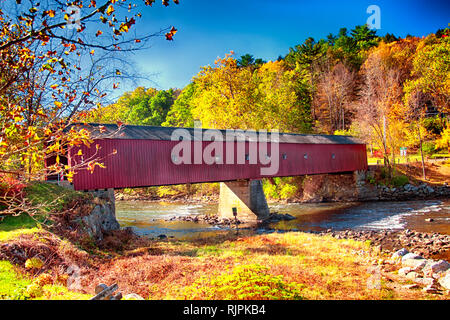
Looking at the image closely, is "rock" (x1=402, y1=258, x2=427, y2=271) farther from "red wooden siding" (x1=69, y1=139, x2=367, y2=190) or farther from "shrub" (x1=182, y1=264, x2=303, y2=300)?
"red wooden siding" (x1=69, y1=139, x2=367, y2=190)

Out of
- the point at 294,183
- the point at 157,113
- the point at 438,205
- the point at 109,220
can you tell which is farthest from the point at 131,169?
the point at 157,113

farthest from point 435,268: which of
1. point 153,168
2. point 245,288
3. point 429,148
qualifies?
point 429,148

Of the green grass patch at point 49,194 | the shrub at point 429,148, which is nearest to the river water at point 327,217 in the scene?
the green grass patch at point 49,194

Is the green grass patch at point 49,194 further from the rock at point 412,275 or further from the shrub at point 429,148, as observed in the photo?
the shrub at point 429,148

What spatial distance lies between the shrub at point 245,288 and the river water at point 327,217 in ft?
27.6

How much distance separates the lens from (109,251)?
903cm

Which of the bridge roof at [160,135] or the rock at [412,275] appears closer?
the rock at [412,275]

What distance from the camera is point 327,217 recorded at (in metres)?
17.4

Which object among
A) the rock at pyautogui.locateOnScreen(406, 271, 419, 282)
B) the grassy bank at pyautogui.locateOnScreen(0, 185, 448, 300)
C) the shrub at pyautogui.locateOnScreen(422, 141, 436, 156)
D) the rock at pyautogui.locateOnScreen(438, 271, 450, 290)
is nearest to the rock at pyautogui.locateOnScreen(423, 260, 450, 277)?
the rock at pyautogui.locateOnScreen(406, 271, 419, 282)

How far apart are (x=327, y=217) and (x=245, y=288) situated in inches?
557

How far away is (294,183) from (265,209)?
9.38 m

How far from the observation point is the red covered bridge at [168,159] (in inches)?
496

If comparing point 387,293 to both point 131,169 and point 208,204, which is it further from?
point 208,204

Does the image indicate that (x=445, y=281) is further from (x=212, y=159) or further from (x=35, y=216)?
(x=212, y=159)
